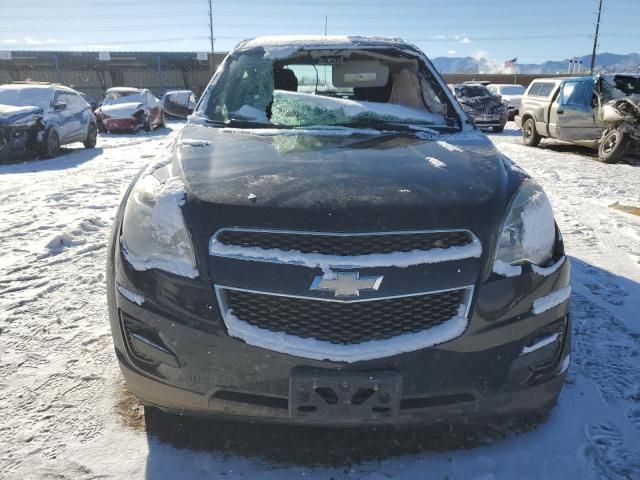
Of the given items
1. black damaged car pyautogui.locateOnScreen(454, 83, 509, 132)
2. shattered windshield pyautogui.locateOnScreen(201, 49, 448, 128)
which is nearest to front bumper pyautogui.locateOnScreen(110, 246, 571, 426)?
shattered windshield pyautogui.locateOnScreen(201, 49, 448, 128)

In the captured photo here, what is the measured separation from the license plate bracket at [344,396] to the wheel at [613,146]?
31.8 ft

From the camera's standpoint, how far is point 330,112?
119 inches

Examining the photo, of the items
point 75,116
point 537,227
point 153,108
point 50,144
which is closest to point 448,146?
point 537,227

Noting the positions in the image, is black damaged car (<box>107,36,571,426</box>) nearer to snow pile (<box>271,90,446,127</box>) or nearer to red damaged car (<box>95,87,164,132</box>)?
snow pile (<box>271,90,446,127</box>)

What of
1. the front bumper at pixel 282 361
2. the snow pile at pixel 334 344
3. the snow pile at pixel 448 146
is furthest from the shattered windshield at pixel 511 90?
the snow pile at pixel 334 344

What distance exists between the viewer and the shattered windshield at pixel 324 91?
3029 mm

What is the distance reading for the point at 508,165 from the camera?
236cm

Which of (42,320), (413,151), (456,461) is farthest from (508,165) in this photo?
(42,320)

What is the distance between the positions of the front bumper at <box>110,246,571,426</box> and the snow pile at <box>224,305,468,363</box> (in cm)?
2

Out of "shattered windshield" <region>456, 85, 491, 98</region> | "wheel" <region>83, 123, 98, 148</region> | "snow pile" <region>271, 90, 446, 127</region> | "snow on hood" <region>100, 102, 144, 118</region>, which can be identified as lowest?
"wheel" <region>83, 123, 98, 148</region>

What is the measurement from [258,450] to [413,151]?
1.48 meters

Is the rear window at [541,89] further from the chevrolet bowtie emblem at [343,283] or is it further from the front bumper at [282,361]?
the chevrolet bowtie emblem at [343,283]

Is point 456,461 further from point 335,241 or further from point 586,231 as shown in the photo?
point 586,231

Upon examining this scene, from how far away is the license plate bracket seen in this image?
171cm
